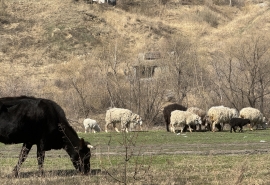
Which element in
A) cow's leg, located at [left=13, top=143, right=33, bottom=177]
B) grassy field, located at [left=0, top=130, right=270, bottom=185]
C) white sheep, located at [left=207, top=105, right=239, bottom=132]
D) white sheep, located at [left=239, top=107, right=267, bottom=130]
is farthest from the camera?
white sheep, located at [left=239, top=107, right=267, bottom=130]

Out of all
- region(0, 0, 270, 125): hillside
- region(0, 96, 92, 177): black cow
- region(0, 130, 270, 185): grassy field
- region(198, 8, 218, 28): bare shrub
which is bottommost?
region(0, 130, 270, 185): grassy field

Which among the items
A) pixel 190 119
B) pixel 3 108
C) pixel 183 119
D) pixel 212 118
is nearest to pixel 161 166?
pixel 3 108

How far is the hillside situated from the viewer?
71.2 m

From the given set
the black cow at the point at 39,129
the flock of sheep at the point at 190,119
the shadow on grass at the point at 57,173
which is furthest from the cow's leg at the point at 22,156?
the flock of sheep at the point at 190,119

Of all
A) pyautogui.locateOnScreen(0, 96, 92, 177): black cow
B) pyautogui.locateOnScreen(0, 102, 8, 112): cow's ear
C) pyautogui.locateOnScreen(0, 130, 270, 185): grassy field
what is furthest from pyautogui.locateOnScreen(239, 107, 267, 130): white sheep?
pyautogui.locateOnScreen(0, 102, 8, 112): cow's ear

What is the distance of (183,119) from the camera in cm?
3575

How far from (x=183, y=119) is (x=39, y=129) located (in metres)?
21.2

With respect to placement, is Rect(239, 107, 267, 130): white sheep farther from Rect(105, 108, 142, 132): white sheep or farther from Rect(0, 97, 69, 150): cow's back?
Rect(0, 97, 69, 150): cow's back

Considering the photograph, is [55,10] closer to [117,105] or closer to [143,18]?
[143,18]

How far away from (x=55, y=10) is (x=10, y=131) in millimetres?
69430

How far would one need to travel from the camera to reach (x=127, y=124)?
121 ft

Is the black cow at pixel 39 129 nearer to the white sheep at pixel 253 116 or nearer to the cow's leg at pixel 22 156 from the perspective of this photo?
the cow's leg at pixel 22 156

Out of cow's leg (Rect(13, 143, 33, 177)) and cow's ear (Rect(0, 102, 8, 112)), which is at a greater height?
cow's ear (Rect(0, 102, 8, 112))

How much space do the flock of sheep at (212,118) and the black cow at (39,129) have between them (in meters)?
20.2
